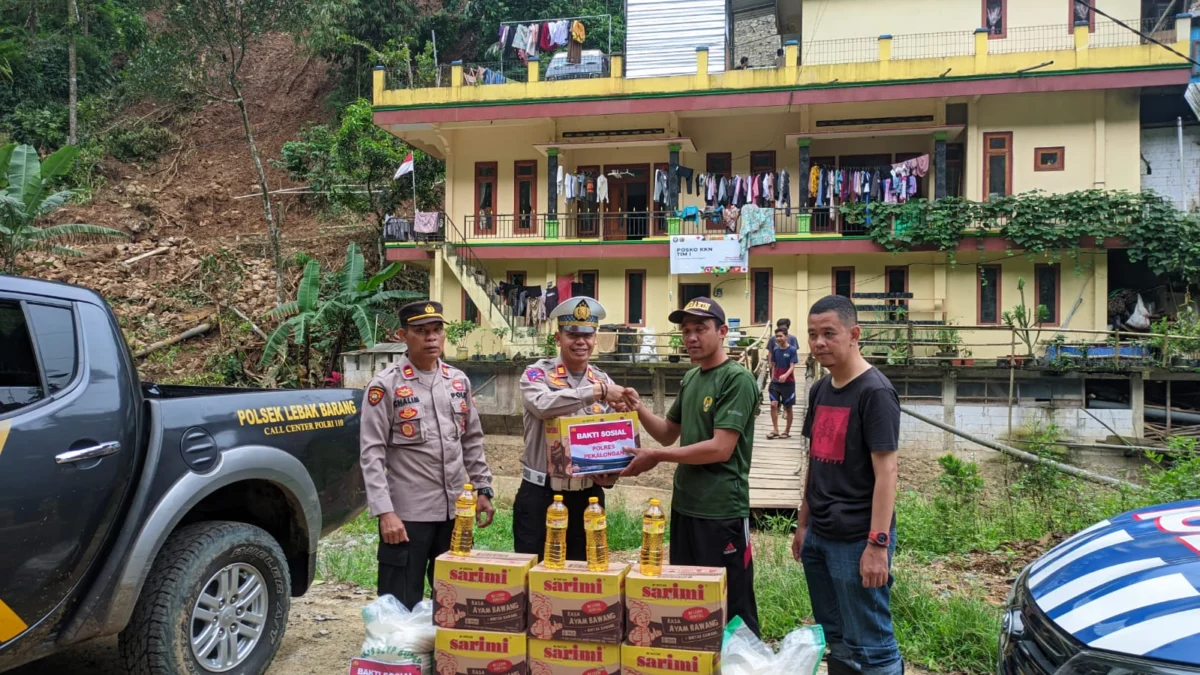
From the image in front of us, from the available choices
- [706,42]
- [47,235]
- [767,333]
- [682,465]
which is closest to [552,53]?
[706,42]

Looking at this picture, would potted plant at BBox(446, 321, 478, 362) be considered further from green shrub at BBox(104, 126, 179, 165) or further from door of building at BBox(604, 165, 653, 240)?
green shrub at BBox(104, 126, 179, 165)

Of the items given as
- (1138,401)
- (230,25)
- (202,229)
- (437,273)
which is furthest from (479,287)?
(1138,401)

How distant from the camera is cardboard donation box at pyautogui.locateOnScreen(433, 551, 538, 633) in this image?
300 cm

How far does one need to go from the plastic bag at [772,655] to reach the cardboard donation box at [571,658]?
0.43m

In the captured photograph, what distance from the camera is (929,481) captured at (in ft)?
49.8

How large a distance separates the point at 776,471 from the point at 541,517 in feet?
25.8

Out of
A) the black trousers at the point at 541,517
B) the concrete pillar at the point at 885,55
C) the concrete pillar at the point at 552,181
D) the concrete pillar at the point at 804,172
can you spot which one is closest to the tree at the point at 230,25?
the concrete pillar at the point at 552,181

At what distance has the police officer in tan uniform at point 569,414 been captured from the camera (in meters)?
4.00

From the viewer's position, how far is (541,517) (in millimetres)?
4203

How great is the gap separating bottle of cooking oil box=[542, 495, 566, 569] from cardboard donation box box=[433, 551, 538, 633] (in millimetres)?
98

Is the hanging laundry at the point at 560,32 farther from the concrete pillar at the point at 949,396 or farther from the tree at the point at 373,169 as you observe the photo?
the concrete pillar at the point at 949,396

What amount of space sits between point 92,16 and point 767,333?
34.4m

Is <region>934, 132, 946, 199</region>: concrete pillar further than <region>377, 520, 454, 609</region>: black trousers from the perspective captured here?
Yes

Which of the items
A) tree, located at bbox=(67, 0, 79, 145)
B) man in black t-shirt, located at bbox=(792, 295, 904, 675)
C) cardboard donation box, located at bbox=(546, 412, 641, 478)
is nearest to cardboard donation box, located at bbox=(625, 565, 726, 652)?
man in black t-shirt, located at bbox=(792, 295, 904, 675)
